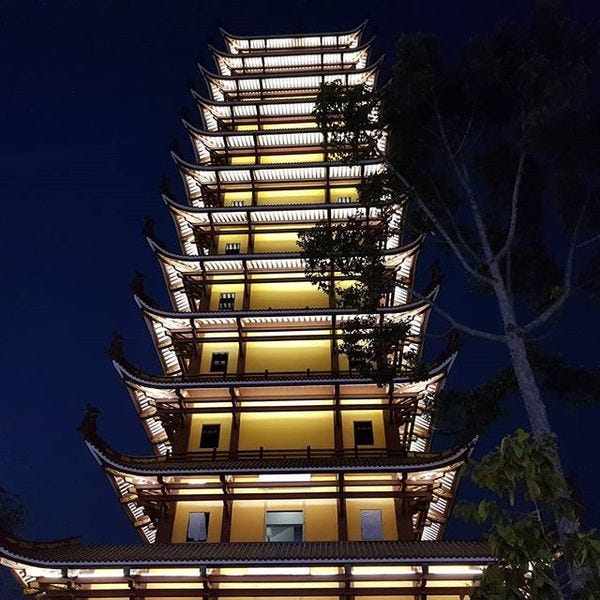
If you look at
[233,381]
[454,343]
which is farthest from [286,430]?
[454,343]

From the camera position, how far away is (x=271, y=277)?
23078 mm

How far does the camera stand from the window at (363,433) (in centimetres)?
1891

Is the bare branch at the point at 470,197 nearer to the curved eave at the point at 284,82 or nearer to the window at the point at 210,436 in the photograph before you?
the window at the point at 210,436

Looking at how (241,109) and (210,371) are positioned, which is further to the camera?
(241,109)

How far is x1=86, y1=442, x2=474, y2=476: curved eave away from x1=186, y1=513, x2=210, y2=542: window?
173 cm

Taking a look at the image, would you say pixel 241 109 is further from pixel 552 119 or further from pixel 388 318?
pixel 552 119

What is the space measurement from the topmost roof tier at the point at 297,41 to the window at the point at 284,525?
82.0 ft

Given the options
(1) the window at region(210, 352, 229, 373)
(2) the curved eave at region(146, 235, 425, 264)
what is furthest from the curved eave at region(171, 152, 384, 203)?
(1) the window at region(210, 352, 229, 373)

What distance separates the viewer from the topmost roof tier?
34.0 metres

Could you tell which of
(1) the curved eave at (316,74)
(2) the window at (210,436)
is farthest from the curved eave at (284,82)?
(2) the window at (210,436)

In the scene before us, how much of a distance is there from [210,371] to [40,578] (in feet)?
26.2

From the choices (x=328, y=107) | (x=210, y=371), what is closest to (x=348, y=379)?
(x=210, y=371)

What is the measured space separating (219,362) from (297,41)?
2057 centimetres

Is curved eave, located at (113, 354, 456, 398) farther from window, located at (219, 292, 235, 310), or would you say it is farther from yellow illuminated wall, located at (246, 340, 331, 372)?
window, located at (219, 292, 235, 310)
